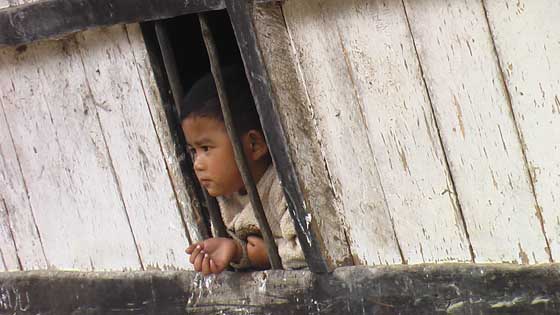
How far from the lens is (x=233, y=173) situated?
4.36 meters

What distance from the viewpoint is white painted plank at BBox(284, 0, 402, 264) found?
12.4 ft

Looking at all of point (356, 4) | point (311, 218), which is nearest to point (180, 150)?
point (311, 218)

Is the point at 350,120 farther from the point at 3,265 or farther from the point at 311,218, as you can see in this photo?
the point at 3,265

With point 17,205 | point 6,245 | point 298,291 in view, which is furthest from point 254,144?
point 6,245

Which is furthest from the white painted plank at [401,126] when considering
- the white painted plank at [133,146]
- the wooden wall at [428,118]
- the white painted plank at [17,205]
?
the white painted plank at [17,205]

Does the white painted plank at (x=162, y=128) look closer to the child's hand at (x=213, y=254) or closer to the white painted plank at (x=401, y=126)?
the child's hand at (x=213, y=254)

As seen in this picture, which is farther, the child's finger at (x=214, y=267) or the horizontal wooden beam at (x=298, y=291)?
the child's finger at (x=214, y=267)

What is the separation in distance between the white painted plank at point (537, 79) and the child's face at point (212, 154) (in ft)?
3.81

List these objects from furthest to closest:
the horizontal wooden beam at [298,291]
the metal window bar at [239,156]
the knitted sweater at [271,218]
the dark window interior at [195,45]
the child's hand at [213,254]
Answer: the dark window interior at [195,45]
the child's hand at [213,254]
the knitted sweater at [271,218]
the metal window bar at [239,156]
the horizontal wooden beam at [298,291]

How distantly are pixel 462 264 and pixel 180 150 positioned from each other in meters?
1.07

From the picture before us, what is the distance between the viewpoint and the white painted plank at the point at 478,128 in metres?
3.45

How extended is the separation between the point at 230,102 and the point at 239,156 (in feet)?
0.97

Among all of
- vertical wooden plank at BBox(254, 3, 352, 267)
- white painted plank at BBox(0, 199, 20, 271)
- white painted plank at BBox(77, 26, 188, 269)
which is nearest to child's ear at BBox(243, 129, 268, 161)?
white painted plank at BBox(77, 26, 188, 269)

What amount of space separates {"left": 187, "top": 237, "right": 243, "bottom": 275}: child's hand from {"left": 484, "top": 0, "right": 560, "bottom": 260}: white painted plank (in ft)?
3.82
